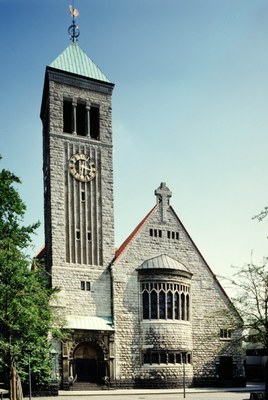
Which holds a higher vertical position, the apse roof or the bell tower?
the bell tower

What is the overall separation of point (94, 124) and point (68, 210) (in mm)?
9028

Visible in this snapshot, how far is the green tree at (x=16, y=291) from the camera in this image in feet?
90.8

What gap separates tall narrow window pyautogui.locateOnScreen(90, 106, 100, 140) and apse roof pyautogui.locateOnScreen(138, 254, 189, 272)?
12178 mm

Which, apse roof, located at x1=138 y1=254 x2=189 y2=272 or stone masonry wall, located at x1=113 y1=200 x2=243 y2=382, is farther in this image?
apse roof, located at x1=138 y1=254 x2=189 y2=272

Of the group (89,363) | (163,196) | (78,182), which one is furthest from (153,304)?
(78,182)

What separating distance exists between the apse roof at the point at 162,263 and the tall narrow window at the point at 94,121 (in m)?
12.2

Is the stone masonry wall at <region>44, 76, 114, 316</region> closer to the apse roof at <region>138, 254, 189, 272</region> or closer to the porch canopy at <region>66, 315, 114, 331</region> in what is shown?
the porch canopy at <region>66, 315, 114, 331</region>

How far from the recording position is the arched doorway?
42.1 m

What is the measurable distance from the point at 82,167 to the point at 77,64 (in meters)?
9.81

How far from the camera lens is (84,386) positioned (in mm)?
41344

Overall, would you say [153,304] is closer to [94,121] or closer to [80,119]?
[94,121]

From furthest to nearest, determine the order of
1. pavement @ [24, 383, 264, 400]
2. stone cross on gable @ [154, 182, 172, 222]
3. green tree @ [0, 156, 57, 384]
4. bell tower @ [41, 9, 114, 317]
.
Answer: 1. stone cross on gable @ [154, 182, 172, 222]
2. bell tower @ [41, 9, 114, 317]
3. pavement @ [24, 383, 264, 400]
4. green tree @ [0, 156, 57, 384]

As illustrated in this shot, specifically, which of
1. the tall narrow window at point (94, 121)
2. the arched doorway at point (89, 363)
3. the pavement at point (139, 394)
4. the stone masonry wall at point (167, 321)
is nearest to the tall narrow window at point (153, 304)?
the stone masonry wall at point (167, 321)

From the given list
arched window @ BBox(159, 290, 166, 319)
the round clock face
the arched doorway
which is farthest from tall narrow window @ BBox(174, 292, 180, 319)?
the round clock face
